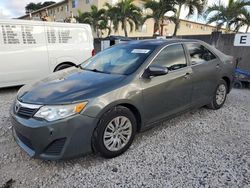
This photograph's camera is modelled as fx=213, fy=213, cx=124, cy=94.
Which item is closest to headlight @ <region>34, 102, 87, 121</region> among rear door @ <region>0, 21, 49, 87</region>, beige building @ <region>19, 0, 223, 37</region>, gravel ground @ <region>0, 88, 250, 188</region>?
gravel ground @ <region>0, 88, 250, 188</region>

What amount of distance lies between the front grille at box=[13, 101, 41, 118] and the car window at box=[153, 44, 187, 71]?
5.74ft

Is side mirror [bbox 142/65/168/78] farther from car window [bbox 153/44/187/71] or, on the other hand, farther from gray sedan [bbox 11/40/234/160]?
car window [bbox 153/44/187/71]

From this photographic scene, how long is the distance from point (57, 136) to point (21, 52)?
13.6ft

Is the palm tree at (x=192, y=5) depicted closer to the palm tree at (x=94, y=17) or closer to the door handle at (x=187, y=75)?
the palm tree at (x=94, y=17)

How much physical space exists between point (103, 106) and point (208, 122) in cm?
235

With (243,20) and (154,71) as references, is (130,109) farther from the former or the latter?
(243,20)

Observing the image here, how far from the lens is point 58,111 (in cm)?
235

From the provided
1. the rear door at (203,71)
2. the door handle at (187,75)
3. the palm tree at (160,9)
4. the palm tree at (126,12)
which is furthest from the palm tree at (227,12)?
the door handle at (187,75)

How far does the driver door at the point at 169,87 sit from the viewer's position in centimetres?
302

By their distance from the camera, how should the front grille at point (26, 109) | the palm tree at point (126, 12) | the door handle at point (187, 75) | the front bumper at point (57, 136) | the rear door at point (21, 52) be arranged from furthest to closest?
the palm tree at point (126, 12) → the rear door at point (21, 52) → the door handle at point (187, 75) → the front grille at point (26, 109) → the front bumper at point (57, 136)

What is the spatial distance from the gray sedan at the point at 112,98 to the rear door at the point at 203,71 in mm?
18

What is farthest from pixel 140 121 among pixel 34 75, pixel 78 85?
pixel 34 75

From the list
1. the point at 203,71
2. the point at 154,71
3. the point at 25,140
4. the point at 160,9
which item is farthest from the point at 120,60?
the point at 160,9

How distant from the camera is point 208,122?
396cm
